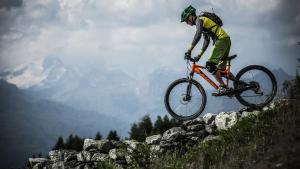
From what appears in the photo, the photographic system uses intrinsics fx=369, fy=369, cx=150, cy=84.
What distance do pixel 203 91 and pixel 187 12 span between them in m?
2.79

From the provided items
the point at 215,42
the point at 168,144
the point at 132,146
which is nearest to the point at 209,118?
the point at 168,144

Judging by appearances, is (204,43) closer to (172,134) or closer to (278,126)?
(172,134)

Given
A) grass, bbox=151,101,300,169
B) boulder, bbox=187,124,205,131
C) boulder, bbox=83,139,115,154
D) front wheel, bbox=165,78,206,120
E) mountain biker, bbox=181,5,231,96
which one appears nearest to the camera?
grass, bbox=151,101,300,169

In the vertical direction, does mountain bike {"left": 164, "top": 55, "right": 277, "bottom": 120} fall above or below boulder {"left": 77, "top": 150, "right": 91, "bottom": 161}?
above

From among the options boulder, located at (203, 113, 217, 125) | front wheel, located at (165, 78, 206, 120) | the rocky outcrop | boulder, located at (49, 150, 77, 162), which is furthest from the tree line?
front wheel, located at (165, 78, 206, 120)

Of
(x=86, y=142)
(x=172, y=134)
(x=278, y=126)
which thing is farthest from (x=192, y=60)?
(x=86, y=142)

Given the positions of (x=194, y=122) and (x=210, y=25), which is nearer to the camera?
(x=210, y=25)

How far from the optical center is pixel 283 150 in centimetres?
826

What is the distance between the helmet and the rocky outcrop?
3.87 m

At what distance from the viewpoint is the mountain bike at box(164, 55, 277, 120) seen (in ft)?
42.0

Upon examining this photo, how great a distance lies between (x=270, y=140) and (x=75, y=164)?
9.54 meters

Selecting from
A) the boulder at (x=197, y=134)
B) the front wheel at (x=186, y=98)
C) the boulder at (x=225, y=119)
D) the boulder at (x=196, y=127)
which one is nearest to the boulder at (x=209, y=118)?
the boulder at (x=196, y=127)

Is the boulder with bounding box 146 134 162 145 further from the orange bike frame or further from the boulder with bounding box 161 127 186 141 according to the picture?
the orange bike frame

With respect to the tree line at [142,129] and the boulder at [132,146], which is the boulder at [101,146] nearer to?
the tree line at [142,129]
